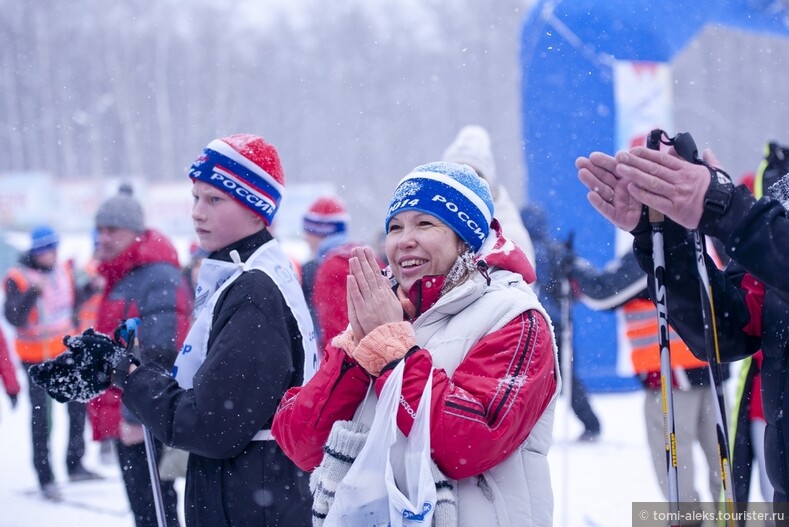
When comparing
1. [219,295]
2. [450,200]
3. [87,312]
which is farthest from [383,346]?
[87,312]

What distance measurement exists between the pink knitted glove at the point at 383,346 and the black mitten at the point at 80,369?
1103 millimetres

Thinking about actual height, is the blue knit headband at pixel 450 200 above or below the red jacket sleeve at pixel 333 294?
below

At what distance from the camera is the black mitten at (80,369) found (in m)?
2.56

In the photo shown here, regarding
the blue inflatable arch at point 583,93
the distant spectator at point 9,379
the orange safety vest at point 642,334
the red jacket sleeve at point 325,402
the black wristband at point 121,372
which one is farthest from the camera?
the blue inflatable arch at point 583,93

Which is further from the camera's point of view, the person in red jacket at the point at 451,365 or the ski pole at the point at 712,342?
the ski pole at the point at 712,342

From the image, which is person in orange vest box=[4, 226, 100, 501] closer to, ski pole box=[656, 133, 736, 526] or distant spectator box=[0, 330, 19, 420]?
distant spectator box=[0, 330, 19, 420]

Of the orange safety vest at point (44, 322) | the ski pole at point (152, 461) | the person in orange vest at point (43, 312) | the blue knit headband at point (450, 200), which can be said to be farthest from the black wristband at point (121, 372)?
the orange safety vest at point (44, 322)

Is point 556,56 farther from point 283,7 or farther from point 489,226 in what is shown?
point 283,7

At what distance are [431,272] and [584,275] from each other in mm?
3142

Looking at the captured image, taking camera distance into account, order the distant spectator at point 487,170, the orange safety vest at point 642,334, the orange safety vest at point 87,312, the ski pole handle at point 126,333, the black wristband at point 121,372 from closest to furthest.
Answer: the black wristband at point 121,372, the ski pole handle at point 126,333, the distant spectator at point 487,170, the orange safety vest at point 642,334, the orange safety vest at point 87,312

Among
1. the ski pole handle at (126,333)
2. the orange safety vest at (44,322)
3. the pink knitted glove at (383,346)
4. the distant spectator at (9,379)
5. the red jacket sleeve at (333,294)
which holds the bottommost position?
the pink knitted glove at (383,346)

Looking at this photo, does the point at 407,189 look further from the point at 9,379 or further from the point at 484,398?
Result: the point at 9,379

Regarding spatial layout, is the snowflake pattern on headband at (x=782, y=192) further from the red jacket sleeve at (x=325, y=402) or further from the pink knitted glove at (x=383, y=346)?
the red jacket sleeve at (x=325, y=402)

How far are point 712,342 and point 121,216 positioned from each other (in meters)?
3.15
